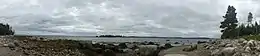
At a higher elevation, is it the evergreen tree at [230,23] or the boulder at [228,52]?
the evergreen tree at [230,23]

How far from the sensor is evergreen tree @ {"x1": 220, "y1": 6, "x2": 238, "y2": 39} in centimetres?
10506

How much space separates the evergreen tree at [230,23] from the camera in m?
105

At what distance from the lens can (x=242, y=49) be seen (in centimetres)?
2912

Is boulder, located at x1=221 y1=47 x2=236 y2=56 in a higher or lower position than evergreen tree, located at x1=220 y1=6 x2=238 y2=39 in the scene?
lower

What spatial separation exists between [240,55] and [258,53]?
2.02 m

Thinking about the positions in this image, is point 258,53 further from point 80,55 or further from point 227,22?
point 227,22

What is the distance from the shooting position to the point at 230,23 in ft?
348

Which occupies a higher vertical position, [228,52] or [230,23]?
[230,23]

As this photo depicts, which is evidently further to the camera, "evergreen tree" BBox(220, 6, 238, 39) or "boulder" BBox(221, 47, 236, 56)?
"evergreen tree" BBox(220, 6, 238, 39)

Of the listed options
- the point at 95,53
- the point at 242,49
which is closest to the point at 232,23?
the point at 95,53

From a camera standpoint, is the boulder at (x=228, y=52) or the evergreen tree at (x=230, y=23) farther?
the evergreen tree at (x=230, y=23)

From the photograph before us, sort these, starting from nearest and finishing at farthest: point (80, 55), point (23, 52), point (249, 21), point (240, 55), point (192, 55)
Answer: point (240, 55), point (23, 52), point (192, 55), point (80, 55), point (249, 21)

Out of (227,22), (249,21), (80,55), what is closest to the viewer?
(80,55)

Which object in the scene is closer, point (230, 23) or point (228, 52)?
point (228, 52)
